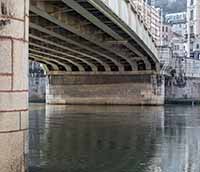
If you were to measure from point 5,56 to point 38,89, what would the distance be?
318 ft

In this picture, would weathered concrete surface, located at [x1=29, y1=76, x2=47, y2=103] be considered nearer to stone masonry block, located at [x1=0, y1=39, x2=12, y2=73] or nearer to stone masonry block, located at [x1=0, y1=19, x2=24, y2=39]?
stone masonry block, located at [x1=0, y1=19, x2=24, y2=39]

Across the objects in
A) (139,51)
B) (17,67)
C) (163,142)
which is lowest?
(163,142)

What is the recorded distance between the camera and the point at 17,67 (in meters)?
10.0

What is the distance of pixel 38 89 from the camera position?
106 meters

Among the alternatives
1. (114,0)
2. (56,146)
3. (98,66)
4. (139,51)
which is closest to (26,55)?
(56,146)

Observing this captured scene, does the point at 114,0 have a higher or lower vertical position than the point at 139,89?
higher

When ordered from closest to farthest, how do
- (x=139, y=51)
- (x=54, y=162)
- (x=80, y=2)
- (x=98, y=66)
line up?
(x=54, y=162), (x=80, y=2), (x=139, y=51), (x=98, y=66)

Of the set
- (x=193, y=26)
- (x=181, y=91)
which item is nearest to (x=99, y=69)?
(x=181, y=91)

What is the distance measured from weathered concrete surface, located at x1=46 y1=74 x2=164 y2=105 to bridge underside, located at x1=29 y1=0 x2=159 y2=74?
1.37 meters

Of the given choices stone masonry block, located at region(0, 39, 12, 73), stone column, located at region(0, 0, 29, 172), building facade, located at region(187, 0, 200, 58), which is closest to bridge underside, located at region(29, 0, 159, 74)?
stone column, located at region(0, 0, 29, 172)

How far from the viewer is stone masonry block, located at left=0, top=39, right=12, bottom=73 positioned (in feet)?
31.9

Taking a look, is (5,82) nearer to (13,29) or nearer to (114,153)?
(13,29)

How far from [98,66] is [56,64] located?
6856mm

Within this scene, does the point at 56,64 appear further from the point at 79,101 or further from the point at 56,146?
the point at 56,146
